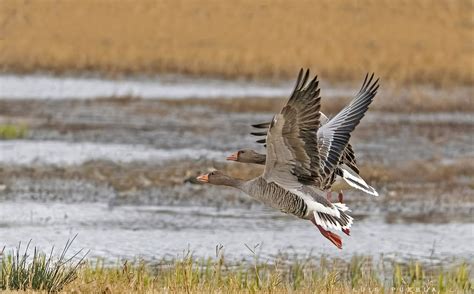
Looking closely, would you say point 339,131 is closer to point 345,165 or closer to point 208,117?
point 345,165

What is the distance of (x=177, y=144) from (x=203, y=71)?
10559 millimetres

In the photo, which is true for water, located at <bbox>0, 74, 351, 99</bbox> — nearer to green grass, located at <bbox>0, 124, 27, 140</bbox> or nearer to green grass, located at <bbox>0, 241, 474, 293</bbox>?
green grass, located at <bbox>0, 124, 27, 140</bbox>

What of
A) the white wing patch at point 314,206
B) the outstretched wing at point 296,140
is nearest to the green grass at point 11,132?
the white wing patch at point 314,206

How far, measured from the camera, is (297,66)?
1213 inches

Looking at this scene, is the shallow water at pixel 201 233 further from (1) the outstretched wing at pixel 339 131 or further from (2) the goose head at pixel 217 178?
(2) the goose head at pixel 217 178

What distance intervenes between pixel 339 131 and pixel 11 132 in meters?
10.1

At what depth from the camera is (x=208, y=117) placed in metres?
23.6

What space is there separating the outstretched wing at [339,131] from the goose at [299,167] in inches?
0.4

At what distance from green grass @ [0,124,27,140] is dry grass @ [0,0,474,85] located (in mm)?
9969

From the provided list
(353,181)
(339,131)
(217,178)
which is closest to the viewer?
(217,178)

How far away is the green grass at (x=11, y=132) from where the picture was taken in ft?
64.4

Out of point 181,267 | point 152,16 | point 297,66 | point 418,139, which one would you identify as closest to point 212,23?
point 152,16

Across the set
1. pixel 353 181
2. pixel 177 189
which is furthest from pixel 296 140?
pixel 177 189

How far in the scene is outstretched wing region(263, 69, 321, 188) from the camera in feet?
28.5
